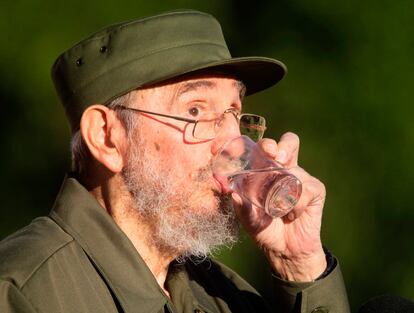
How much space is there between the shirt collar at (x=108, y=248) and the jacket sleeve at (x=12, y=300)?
1.16ft

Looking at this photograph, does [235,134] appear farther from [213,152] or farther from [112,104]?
[112,104]

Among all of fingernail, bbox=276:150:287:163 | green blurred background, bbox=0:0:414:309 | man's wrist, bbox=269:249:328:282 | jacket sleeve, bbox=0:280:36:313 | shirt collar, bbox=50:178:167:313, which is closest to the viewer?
jacket sleeve, bbox=0:280:36:313

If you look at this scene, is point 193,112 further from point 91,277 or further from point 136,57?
point 91,277

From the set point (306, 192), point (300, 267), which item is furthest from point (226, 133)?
point (300, 267)

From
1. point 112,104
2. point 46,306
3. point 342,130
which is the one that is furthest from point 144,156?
point 342,130

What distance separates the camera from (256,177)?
328cm

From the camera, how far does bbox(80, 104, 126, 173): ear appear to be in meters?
3.42

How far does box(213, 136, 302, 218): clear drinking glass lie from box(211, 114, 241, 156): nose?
0.04 metres

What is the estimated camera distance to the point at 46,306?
2896 mm

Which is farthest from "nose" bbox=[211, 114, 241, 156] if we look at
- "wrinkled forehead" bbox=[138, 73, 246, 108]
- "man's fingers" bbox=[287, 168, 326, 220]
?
"man's fingers" bbox=[287, 168, 326, 220]

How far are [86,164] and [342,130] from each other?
7.24ft

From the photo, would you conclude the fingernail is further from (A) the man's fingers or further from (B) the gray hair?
(B) the gray hair

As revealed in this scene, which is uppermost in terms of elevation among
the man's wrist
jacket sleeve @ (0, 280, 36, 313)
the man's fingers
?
jacket sleeve @ (0, 280, 36, 313)

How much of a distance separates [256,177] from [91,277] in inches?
24.8
